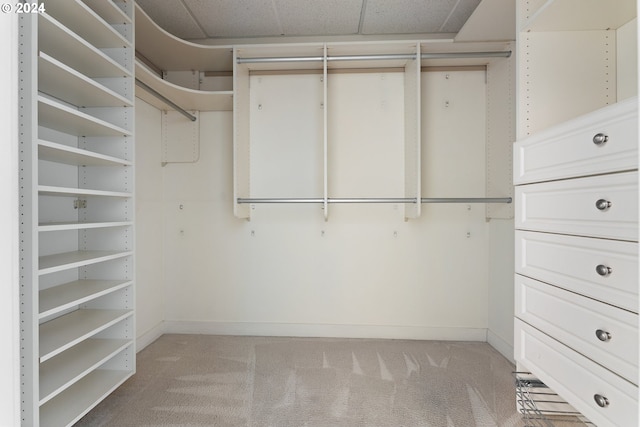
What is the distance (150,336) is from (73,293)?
1.23 m

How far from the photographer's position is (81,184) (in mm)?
1977

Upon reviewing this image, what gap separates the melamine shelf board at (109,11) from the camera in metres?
1.72

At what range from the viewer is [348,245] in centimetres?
288

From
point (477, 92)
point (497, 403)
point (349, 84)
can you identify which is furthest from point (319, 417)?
point (477, 92)

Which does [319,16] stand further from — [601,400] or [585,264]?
[601,400]

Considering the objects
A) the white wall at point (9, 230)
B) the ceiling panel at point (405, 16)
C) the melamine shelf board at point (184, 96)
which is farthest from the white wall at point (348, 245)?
the white wall at point (9, 230)

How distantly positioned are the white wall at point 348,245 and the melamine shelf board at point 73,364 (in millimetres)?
1111

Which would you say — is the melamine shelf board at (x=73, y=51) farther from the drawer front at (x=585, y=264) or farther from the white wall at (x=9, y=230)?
the drawer front at (x=585, y=264)

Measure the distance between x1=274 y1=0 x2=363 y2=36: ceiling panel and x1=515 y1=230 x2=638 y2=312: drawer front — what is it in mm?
1909

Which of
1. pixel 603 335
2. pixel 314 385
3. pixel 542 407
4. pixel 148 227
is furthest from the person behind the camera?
pixel 148 227

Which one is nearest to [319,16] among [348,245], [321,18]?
[321,18]

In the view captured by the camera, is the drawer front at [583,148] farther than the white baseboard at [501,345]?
No

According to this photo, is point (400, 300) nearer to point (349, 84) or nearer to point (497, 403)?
point (497, 403)

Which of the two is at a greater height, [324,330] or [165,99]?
[165,99]
